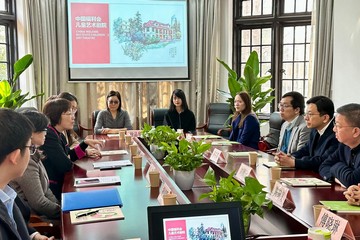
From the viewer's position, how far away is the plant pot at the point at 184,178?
214 centimetres

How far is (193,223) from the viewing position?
1.08 m

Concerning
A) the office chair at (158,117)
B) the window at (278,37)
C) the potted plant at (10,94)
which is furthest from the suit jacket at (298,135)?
the potted plant at (10,94)

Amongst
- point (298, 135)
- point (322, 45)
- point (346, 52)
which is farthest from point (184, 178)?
point (322, 45)

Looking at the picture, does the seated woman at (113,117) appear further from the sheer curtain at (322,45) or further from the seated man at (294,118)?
the sheer curtain at (322,45)

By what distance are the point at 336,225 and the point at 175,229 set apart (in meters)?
0.60

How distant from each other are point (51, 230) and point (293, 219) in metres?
1.19

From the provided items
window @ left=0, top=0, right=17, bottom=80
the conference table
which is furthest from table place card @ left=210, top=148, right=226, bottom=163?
window @ left=0, top=0, right=17, bottom=80

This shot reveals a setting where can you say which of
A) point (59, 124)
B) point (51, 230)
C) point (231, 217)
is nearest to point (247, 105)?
point (59, 124)

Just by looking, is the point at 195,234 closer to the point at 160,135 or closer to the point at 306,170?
the point at 306,170

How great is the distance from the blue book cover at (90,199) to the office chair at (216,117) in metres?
4.12

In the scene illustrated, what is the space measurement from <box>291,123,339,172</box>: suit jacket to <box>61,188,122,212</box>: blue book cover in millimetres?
1296

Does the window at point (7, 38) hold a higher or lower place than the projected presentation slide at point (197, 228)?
higher

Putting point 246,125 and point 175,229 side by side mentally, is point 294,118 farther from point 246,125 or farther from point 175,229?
point 175,229

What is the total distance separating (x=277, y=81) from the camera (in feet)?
20.3
